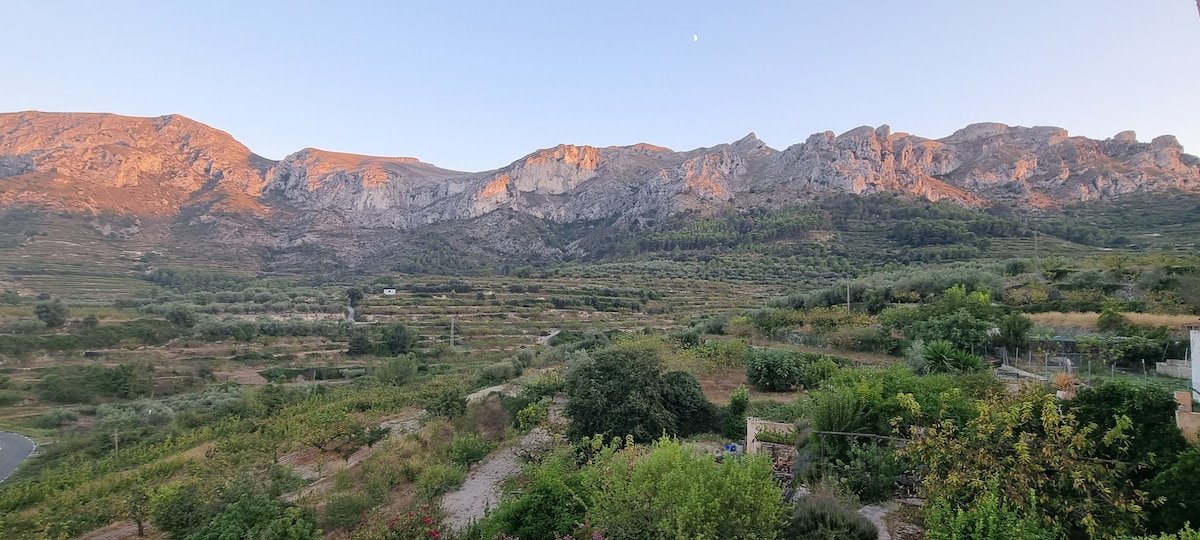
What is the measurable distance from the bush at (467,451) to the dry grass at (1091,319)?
19868mm

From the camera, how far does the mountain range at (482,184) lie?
93062mm

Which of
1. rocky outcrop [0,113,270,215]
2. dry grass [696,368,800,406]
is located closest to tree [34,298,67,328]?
dry grass [696,368,800,406]

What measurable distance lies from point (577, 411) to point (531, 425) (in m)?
2.21

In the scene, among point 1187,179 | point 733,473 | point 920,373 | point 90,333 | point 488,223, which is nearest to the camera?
point 733,473

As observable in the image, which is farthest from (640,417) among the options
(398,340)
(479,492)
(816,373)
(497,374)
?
(398,340)

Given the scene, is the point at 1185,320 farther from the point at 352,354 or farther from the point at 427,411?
the point at 352,354

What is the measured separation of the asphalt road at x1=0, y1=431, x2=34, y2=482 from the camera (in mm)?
18766

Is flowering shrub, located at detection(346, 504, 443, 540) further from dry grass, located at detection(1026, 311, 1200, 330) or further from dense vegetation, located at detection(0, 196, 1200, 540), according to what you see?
dry grass, located at detection(1026, 311, 1200, 330)

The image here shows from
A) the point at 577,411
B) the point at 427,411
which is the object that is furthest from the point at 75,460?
the point at 577,411

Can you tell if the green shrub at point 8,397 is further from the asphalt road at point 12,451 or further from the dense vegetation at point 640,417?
the asphalt road at point 12,451

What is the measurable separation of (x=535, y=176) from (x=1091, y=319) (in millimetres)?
131051

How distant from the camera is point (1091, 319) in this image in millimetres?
18109

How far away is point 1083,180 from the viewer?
9088 cm

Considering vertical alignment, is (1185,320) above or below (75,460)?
above
